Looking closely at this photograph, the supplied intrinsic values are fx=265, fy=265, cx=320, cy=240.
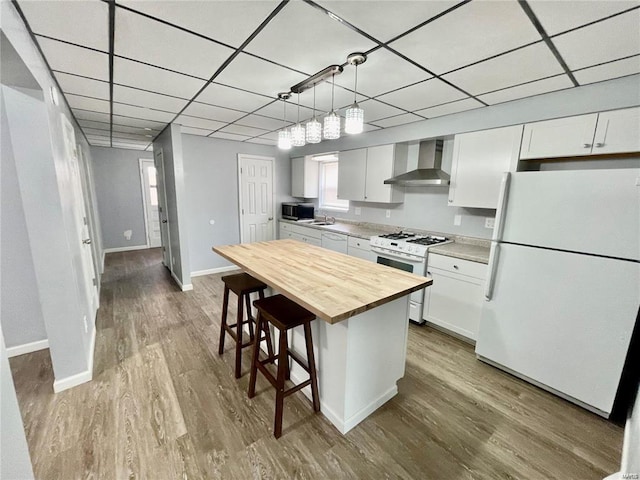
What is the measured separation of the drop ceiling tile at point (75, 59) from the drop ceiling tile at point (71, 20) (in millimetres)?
108

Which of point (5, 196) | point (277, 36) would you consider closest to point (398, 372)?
point (277, 36)

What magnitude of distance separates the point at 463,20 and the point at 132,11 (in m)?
1.62

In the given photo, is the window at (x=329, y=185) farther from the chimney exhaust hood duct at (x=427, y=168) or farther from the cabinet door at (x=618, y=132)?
the cabinet door at (x=618, y=132)

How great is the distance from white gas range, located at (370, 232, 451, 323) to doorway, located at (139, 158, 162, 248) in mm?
5549

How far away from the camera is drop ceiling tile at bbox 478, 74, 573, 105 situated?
200cm

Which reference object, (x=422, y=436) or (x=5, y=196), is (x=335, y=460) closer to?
(x=422, y=436)

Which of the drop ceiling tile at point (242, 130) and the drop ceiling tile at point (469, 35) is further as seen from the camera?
the drop ceiling tile at point (242, 130)

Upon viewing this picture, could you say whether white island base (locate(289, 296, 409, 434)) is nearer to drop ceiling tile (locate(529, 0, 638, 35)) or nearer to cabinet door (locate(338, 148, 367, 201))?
drop ceiling tile (locate(529, 0, 638, 35))

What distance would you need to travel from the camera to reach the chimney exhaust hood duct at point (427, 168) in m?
3.07

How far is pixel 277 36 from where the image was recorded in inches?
58.4

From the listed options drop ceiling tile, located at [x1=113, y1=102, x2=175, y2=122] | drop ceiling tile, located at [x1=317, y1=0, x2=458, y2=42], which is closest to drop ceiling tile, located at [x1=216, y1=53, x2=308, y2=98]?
drop ceiling tile, located at [x1=317, y1=0, x2=458, y2=42]

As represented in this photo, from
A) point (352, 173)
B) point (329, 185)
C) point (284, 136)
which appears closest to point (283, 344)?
point (284, 136)

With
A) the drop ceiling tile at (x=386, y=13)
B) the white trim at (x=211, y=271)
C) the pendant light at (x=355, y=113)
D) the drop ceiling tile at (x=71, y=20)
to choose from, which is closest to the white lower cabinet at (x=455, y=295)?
the pendant light at (x=355, y=113)

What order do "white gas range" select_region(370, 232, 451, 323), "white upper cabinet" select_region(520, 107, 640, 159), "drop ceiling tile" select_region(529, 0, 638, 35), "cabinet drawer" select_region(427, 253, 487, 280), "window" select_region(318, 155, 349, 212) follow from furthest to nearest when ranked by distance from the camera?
"window" select_region(318, 155, 349, 212)
"white gas range" select_region(370, 232, 451, 323)
"cabinet drawer" select_region(427, 253, 487, 280)
"white upper cabinet" select_region(520, 107, 640, 159)
"drop ceiling tile" select_region(529, 0, 638, 35)
